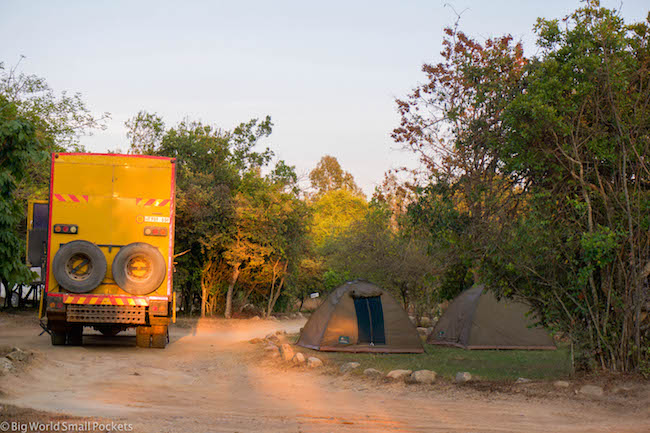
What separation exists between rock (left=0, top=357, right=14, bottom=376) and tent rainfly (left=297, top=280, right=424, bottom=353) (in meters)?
6.67

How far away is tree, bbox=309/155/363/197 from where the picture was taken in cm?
7025

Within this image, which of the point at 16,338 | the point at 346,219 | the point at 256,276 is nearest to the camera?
the point at 16,338

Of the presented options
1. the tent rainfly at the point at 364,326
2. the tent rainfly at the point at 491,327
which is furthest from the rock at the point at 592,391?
the tent rainfly at the point at 491,327

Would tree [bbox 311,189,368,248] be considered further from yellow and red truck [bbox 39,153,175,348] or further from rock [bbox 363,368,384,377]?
rock [bbox 363,368,384,377]

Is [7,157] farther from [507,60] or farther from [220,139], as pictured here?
[220,139]

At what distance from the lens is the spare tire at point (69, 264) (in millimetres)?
12258

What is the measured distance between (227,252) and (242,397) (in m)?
15.8

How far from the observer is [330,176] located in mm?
71500

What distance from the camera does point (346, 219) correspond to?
55219 mm

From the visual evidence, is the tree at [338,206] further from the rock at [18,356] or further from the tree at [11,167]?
the tree at [11,167]

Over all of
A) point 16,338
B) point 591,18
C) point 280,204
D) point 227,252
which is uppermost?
Result: point 591,18

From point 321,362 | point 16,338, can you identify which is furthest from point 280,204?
point 321,362

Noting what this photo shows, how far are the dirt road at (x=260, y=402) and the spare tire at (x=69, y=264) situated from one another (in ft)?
4.57

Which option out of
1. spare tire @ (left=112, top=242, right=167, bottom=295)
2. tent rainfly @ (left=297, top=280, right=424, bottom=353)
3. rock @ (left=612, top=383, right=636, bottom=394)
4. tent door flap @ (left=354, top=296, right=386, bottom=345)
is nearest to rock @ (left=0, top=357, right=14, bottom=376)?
spare tire @ (left=112, top=242, right=167, bottom=295)
